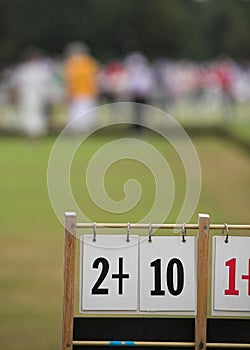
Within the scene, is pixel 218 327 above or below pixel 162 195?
below

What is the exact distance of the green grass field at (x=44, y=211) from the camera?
25.5 ft

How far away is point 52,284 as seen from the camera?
8.89 metres

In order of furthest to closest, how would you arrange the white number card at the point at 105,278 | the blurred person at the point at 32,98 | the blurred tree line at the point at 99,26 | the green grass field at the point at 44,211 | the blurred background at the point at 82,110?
1. the blurred tree line at the point at 99,26
2. the blurred person at the point at 32,98
3. the blurred background at the point at 82,110
4. the green grass field at the point at 44,211
5. the white number card at the point at 105,278

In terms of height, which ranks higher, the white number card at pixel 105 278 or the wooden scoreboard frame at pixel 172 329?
the white number card at pixel 105 278

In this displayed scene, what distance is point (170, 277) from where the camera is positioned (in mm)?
4578

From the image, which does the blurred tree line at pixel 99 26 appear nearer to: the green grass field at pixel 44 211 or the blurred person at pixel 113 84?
the blurred person at pixel 113 84

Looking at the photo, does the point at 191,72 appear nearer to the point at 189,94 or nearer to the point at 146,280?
the point at 189,94

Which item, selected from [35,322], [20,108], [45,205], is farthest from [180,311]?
[20,108]

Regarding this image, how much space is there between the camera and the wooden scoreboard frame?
4.60 m

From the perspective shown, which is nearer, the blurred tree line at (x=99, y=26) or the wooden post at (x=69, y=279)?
the wooden post at (x=69, y=279)

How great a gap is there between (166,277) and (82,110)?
21.0 meters

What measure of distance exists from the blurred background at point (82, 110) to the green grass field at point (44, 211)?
0.04 ft

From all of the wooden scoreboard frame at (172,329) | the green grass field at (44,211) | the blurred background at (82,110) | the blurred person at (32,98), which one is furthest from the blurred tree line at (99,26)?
the wooden scoreboard frame at (172,329)

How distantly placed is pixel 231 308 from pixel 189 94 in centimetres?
3859
